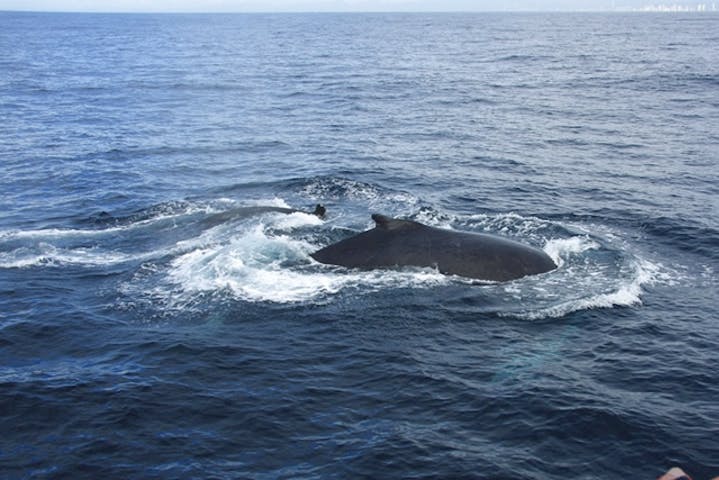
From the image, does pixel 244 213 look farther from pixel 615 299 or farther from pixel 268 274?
pixel 615 299

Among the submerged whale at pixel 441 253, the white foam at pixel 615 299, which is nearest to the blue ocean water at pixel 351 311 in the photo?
the white foam at pixel 615 299

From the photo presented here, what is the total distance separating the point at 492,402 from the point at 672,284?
27.4 feet

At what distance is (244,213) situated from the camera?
25.4 metres

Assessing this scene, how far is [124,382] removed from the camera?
14508mm

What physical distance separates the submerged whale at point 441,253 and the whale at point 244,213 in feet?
16.6

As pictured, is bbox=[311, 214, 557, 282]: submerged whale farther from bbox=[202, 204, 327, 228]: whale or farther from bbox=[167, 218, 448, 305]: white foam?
bbox=[202, 204, 327, 228]: whale

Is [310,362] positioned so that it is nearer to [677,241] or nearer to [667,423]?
[667,423]

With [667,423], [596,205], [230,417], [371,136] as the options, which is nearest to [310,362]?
[230,417]

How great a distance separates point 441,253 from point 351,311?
323 cm

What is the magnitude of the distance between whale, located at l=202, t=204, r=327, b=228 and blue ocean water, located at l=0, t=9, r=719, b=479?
257mm

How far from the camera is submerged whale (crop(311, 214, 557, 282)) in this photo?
1900cm

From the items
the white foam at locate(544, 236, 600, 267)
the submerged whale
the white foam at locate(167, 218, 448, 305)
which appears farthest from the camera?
the white foam at locate(544, 236, 600, 267)

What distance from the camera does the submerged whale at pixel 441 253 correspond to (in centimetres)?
1900

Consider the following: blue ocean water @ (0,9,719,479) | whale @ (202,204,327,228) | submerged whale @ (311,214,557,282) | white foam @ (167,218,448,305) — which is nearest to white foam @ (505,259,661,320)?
blue ocean water @ (0,9,719,479)
